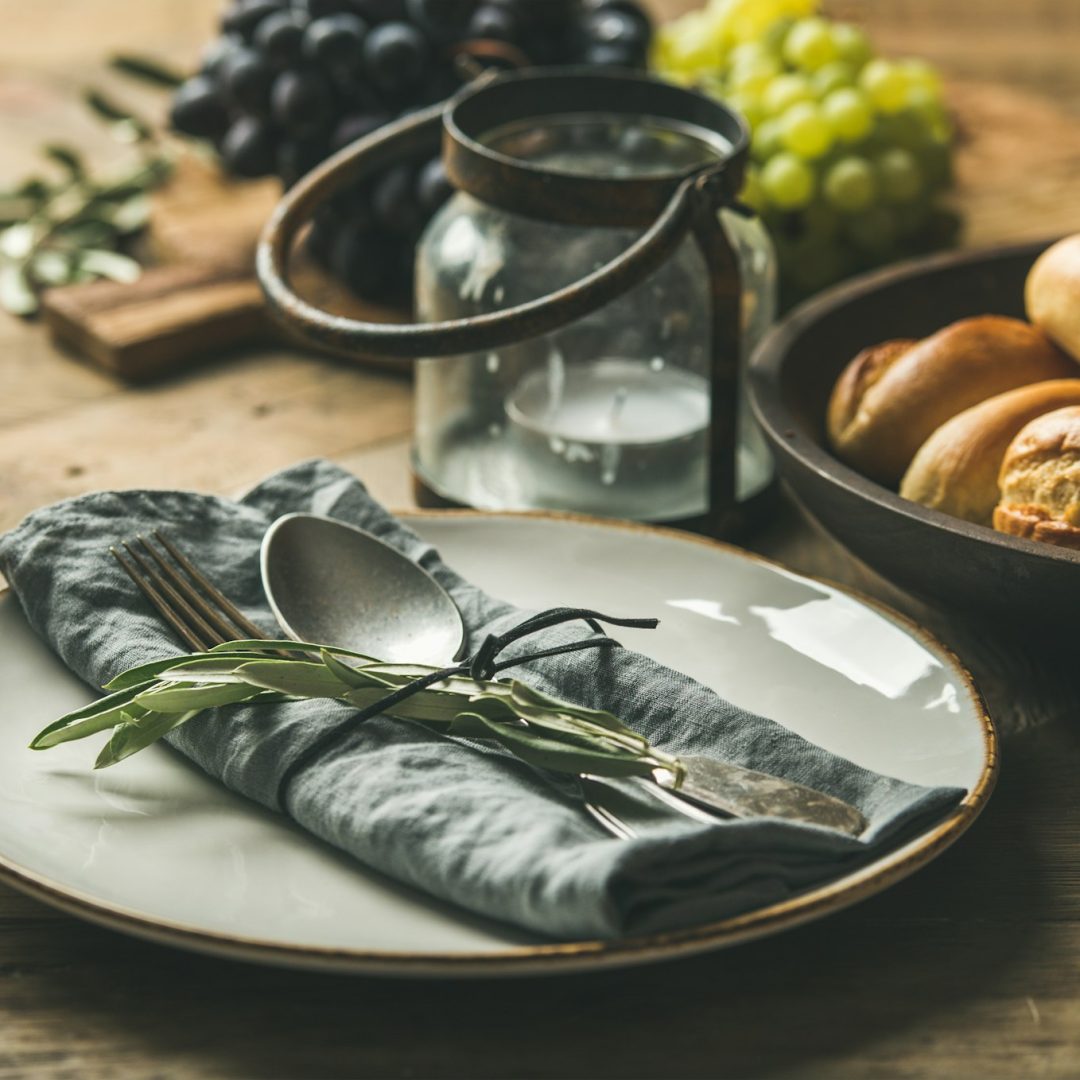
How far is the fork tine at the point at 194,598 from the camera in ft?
1.77

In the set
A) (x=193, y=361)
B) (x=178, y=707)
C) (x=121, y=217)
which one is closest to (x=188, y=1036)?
(x=178, y=707)

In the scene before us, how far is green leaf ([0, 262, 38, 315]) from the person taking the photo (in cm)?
101

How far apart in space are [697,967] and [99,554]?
0.29 metres

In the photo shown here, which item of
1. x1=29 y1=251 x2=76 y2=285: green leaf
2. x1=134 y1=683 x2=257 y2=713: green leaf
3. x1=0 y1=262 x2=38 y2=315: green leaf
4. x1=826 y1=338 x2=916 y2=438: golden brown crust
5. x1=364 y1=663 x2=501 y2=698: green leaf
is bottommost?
x1=0 y1=262 x2=38 y2=315: green leaf

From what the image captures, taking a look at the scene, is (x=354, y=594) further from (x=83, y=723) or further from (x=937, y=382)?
(x=937, y=382)

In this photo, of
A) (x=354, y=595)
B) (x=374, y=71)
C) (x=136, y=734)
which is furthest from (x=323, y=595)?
(x=374, y=71)

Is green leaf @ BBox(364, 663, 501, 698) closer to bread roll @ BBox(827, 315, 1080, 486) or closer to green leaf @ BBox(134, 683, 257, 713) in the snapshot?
green leaf @ BBox(134, 683, 257, 713)

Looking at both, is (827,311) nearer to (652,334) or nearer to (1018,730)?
(652,334)

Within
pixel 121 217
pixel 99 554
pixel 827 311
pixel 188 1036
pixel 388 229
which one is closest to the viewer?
pixel 188 1036

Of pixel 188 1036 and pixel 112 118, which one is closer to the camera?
pixel 188 1036

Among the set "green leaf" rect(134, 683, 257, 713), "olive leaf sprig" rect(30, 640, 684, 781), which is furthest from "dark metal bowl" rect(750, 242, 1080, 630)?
"green leaf" rect(134, 683, 257, 713)

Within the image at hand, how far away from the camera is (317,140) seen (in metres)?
0.98

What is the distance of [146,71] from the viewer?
117cm

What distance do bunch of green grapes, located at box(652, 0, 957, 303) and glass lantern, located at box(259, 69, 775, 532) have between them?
20 cm
